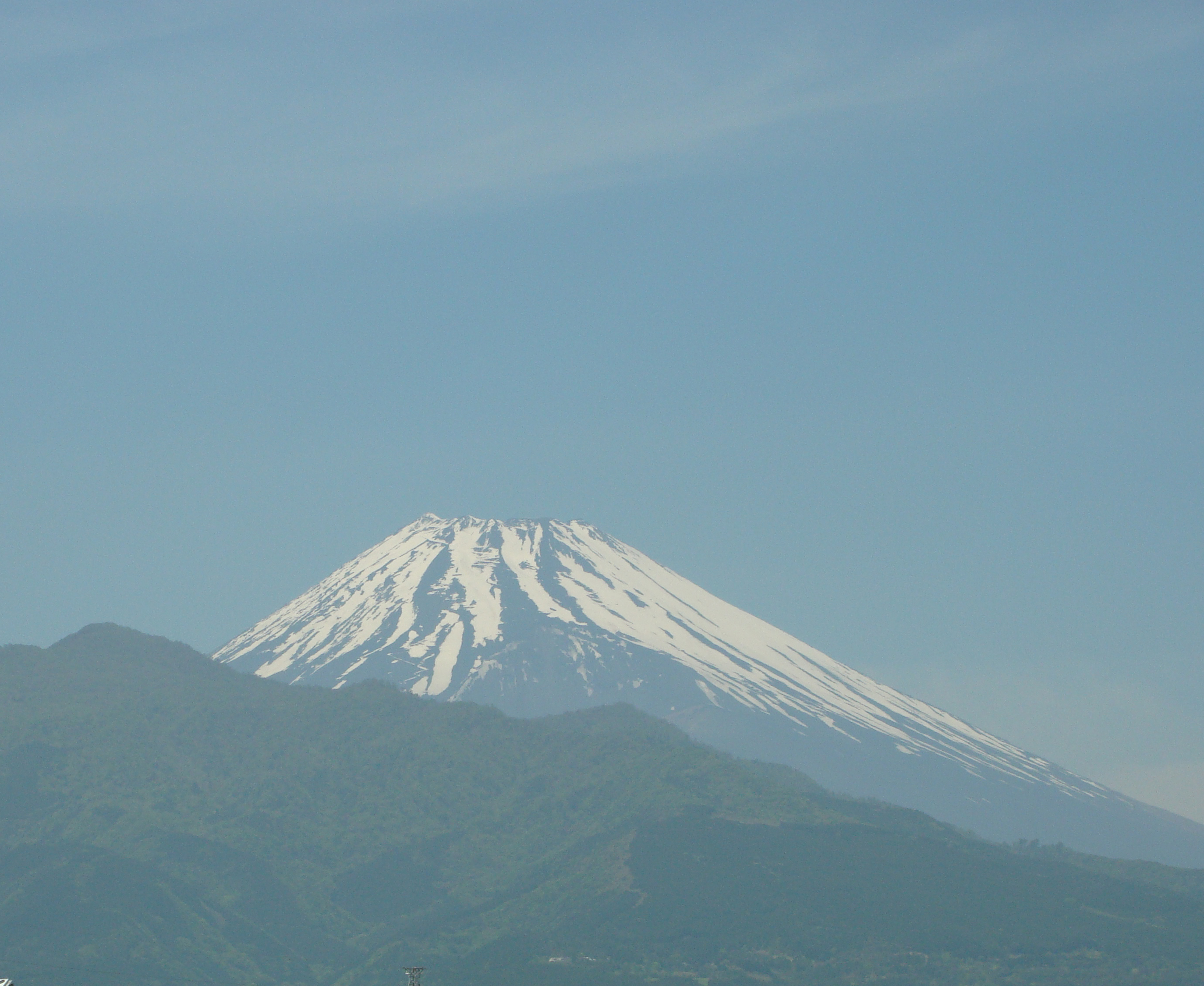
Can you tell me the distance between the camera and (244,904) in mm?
117812

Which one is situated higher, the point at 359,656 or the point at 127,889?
the point at 359,656

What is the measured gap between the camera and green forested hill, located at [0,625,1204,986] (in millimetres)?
102062

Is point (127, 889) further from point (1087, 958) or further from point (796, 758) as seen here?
point (796, 758)

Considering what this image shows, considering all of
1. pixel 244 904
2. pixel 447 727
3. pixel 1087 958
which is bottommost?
pixel 244 904

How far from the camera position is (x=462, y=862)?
13050 cm

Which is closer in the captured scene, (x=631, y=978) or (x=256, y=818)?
(x=631, y=978)

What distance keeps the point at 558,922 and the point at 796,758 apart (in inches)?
3044

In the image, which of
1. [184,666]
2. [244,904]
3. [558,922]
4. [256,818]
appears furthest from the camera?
[184,666]

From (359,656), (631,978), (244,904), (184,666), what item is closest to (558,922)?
(631,978)

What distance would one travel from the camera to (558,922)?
4284 inches

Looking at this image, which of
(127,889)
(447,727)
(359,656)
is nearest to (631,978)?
(127,889)

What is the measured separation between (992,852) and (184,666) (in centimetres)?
8077

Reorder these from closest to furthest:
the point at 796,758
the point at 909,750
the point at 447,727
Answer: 1. the point at 447,727
2. the point at 796,758
3. the point at 909,750

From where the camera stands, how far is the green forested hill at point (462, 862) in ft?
335
